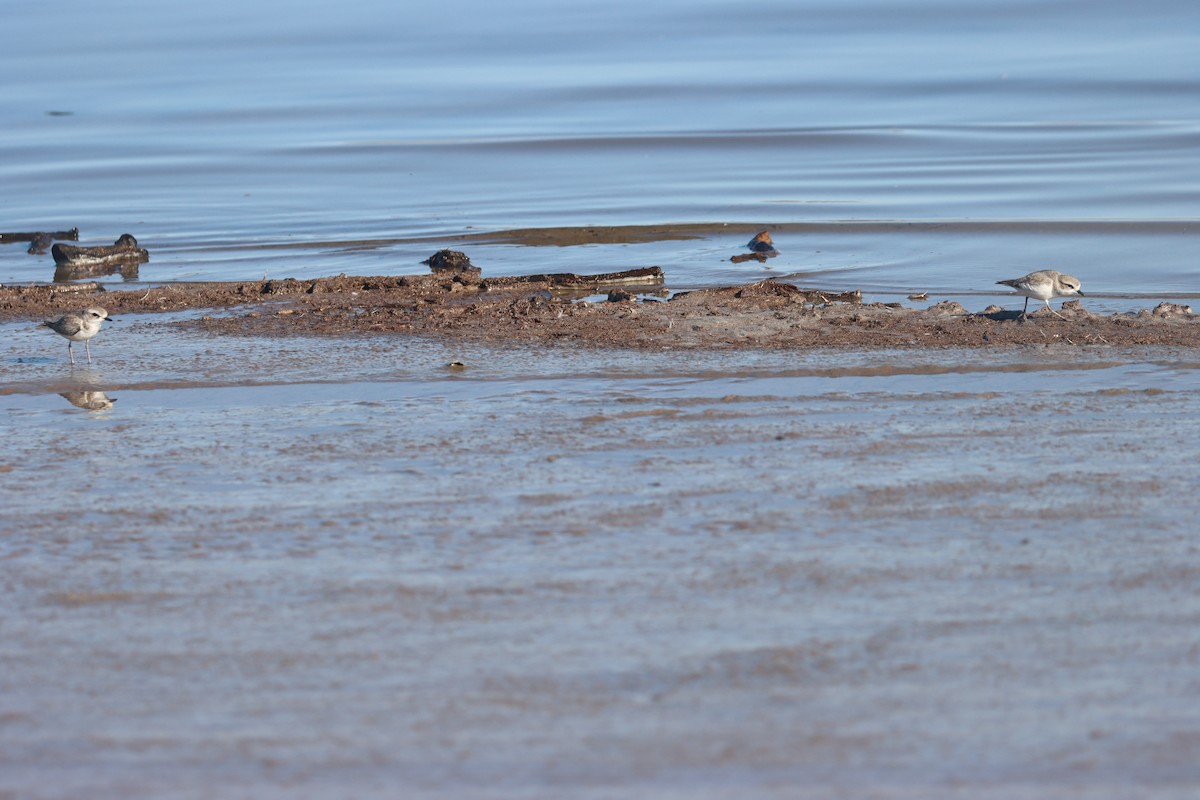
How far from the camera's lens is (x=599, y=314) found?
33.4ft

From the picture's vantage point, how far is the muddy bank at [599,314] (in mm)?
9148

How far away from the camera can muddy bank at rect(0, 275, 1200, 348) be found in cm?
915

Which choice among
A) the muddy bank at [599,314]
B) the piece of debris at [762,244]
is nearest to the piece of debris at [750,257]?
the piece of debris at [762,244]

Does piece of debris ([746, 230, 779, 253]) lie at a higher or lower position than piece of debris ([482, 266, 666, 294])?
higher

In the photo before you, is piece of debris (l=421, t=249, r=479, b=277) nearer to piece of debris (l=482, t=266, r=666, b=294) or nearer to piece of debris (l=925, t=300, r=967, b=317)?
piece of debris (l=482, t=266, r=666, b=294)

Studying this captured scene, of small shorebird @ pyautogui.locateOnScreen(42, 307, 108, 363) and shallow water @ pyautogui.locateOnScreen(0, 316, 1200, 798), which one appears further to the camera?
small shorebird @ pyautogui.locateOnScreen(42, 307, 108, 363)

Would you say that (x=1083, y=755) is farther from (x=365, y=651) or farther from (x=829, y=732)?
(x=365, y=651)

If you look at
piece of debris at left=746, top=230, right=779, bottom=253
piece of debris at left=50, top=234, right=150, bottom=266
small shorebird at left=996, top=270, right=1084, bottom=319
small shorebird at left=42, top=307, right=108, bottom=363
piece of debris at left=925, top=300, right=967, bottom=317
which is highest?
piece of debris at left=746, top=230, right=779, bottom=253

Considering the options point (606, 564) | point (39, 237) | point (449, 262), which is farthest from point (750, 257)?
point (606, 564)

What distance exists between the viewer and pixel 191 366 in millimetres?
9000

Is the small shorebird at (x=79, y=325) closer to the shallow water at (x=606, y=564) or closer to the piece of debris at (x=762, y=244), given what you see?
the shallow water at (x=606, y=564)

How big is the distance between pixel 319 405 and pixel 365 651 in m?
3.35

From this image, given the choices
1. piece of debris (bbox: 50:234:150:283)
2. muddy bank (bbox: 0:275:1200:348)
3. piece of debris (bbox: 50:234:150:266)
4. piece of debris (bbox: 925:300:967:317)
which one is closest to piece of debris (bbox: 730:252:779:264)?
muddy bank (bbox: 0:275:1200:348)

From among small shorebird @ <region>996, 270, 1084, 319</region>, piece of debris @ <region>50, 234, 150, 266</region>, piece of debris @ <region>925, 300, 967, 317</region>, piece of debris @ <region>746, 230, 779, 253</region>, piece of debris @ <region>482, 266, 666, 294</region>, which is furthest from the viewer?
piece of debris @ <region>746, 230, 779, 253</region>
